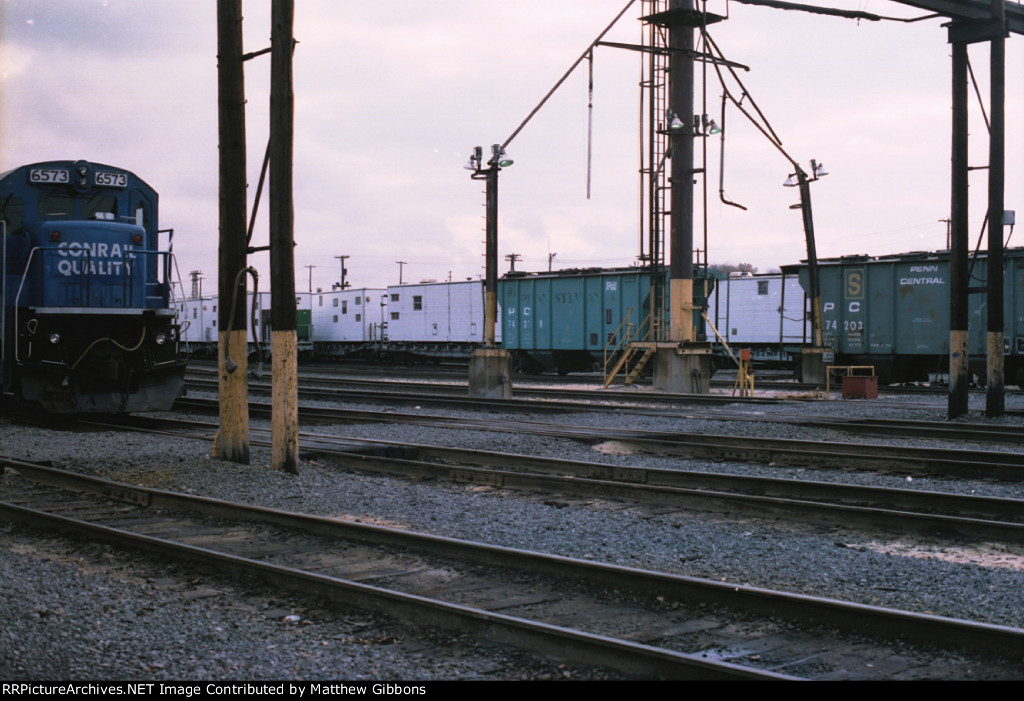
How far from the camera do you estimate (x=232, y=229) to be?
10.9m

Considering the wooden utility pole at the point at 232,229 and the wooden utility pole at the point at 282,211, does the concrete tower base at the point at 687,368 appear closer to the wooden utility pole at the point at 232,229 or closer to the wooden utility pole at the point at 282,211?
the wooden utility pole at the point at 232,229

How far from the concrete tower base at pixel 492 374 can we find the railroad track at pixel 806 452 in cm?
623

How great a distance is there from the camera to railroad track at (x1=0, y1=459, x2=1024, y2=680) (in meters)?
4.56

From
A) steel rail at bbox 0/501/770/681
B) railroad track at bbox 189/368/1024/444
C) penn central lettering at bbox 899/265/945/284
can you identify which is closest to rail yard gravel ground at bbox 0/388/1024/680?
steel rail at bbox 0/501/770/681

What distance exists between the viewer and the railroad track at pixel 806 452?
10.7m

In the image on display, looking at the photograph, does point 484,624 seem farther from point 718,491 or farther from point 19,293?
point 19,293

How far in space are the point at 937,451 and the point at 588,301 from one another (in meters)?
24.0

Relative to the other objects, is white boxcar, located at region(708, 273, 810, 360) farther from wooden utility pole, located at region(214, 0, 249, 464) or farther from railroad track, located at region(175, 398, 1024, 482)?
wooden utility pole, located at region(214, 0, 249, 464)

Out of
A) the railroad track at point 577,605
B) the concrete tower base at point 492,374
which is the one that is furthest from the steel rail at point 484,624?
the concrete tower base at point 492,374

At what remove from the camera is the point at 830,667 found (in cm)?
457

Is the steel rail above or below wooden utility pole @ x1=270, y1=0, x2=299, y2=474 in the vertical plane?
below

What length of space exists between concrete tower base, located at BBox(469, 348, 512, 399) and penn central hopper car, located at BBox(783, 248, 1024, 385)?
11381 millimetres

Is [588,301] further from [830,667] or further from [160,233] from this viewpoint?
[830,667]

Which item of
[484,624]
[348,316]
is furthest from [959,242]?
[348,316]
